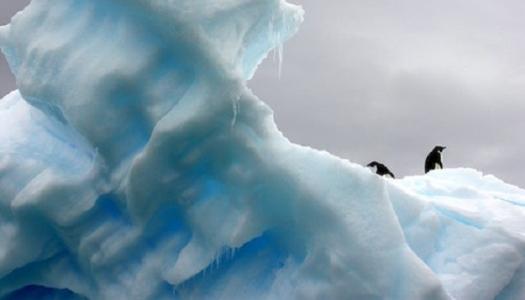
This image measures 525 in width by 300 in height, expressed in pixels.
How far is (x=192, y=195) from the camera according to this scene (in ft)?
13.8

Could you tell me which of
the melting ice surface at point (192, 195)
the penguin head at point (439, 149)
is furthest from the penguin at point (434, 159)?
the melting ice surface at point (192, 195)

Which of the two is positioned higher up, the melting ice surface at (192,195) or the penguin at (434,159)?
the melting ice surface at (192,195)

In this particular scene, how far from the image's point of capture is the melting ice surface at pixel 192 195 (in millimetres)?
4023

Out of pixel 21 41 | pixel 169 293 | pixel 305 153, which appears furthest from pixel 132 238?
pixel 21 41

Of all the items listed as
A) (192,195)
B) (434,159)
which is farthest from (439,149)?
(192,195)

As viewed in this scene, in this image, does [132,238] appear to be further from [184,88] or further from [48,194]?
[184,88]

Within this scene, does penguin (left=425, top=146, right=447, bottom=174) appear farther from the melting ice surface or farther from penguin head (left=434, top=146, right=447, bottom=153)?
the melting ice surface

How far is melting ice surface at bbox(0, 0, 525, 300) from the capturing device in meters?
4.02

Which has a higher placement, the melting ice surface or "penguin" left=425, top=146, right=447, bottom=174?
the melting ice surface

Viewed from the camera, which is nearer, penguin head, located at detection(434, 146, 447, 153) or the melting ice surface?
the melting ice surface

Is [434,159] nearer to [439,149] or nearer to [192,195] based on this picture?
[439,149]

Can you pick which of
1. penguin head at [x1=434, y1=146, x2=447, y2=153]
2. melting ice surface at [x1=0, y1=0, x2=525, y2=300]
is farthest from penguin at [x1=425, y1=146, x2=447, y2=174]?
melting ice surface at [x1=0, y1=0, x2=525, y2=300]

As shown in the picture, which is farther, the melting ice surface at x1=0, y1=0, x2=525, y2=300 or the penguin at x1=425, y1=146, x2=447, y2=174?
the penguin at x1=425, y1=146, x2=447, y2=174

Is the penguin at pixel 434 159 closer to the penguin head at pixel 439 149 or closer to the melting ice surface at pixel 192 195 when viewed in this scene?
the penguin head at pixel 439 149
